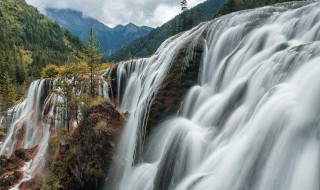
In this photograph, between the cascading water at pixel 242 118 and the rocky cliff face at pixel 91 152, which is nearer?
the cascading water at pixel 242 118

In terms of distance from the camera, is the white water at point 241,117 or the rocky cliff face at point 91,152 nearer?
the white water at point 241,117

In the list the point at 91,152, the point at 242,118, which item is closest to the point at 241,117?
the point at 242,118

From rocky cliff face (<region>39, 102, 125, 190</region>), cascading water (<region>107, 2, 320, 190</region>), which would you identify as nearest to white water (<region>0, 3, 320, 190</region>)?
cascading water (<region>107, 2, 320, 190</region>)

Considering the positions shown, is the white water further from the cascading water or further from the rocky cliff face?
the rocky cliff face

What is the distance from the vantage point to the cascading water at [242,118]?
10.2m

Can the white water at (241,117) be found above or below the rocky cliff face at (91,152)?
above

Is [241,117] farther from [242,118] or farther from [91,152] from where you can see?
[91,152]

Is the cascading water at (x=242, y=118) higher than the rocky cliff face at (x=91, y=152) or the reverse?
higher

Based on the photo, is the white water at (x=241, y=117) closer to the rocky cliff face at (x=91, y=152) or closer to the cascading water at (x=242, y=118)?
the cascading water at (x=242, y=118)

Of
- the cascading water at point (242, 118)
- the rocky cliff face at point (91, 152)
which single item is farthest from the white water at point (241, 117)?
the rocky cliff face at point (91, 152)

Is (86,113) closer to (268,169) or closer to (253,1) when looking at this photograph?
(268,169)

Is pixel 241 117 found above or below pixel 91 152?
above

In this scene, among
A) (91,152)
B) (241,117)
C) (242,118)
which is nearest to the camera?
(242,118)

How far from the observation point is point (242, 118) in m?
13.9
